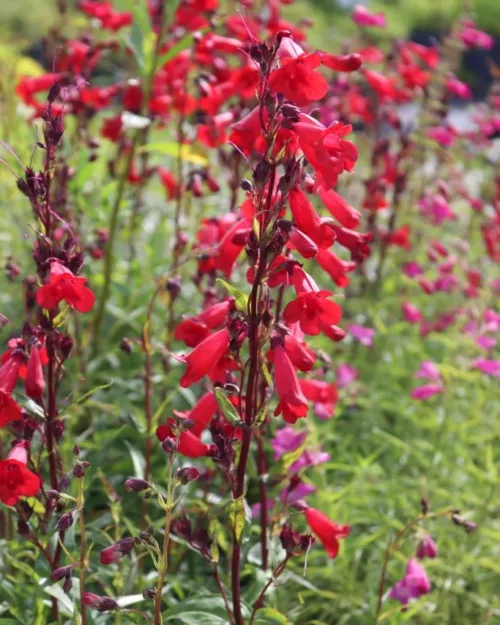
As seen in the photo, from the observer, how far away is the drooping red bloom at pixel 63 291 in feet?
6.27

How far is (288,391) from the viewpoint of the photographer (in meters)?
1.86

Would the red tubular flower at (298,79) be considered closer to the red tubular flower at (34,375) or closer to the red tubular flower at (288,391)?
the red tubular flower at (288,391)

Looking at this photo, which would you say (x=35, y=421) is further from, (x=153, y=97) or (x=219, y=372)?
(x=153, y=97)

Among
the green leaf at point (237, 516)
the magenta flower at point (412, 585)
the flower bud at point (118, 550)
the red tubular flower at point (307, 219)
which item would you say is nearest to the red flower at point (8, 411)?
the flower bud at point (118, 550)

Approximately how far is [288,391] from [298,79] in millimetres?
633

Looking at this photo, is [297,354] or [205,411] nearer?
[297,354]

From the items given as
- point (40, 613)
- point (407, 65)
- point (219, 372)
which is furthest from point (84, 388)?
point (407, 65)

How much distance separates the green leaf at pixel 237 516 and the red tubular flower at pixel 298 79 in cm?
85

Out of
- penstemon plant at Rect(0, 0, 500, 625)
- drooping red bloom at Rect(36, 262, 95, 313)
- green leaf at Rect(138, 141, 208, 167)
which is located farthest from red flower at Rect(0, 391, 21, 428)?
green leaf at Rect(138, 141, 208, 167)

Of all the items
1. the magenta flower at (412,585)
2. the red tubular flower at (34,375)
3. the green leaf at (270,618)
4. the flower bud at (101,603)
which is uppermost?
the red tubular flower at (34,375)

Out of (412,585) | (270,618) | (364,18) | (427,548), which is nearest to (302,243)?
(270,618)

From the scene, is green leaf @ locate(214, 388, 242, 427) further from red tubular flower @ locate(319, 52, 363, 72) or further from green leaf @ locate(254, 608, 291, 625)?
red tubular flower @ locate(319, 52, 363, 72)

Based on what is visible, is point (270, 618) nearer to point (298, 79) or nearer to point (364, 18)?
point (298, 79)

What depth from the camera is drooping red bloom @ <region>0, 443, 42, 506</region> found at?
1.88 meters
